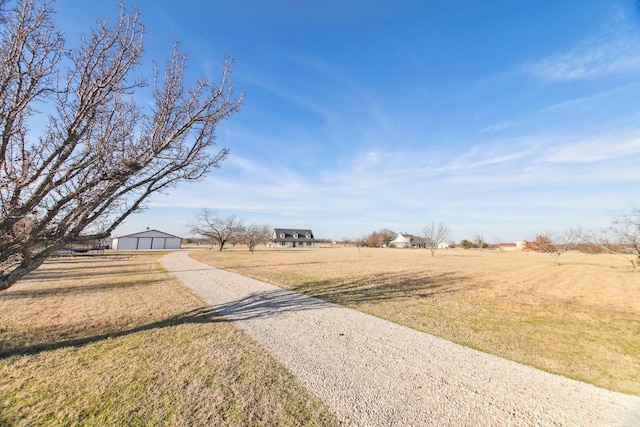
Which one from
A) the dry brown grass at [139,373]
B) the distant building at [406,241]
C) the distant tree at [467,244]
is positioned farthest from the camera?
the distant building at [406,241]

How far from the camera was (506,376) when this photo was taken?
13.3ft

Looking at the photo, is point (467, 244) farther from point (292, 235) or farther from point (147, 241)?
point (147, 241)

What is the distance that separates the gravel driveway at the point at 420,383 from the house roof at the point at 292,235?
81.6 meters

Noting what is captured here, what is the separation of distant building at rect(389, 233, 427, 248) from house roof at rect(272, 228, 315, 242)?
30432 mm

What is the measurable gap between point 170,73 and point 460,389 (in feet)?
24.2

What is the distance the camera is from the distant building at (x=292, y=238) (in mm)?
86225

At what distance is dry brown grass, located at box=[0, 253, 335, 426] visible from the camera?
3086mm

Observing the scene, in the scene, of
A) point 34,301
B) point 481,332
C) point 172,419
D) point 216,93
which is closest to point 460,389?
point 481,332

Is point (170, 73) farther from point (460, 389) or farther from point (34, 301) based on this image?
point (34, 301)

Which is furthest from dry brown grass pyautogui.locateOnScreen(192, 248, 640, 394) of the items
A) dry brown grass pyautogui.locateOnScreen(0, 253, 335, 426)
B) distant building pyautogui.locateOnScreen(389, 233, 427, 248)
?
distant building pyautogui.locateOnScreen(389, 233, 427, 248)

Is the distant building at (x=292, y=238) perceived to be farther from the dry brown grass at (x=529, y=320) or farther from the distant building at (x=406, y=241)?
the dry brown grass at (x=529, y=320)

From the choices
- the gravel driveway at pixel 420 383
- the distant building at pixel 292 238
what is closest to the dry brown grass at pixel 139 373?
the gravel driveway at pixel 420 383

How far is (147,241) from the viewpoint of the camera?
6109cm

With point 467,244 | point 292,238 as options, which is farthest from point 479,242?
point 292,238
